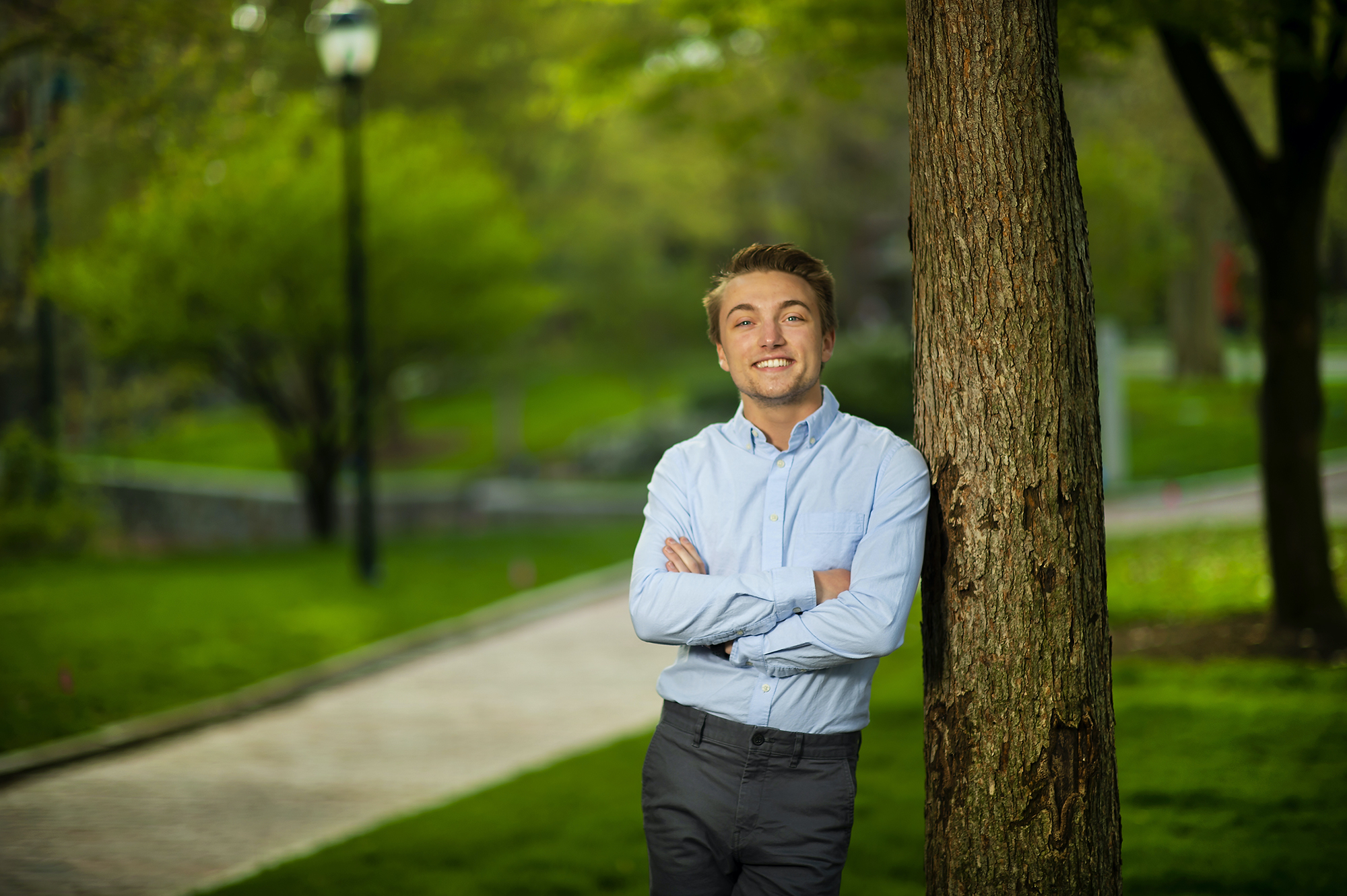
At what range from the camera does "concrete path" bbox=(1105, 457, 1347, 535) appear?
14.9 meters

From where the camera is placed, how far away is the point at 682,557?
2.87 metres

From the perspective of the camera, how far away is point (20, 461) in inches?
603

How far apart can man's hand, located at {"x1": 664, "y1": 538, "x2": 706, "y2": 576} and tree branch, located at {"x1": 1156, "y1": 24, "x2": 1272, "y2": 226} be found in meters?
6.72

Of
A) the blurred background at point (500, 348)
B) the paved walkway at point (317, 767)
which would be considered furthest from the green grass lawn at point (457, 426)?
the paved walkway at point (317, 767)

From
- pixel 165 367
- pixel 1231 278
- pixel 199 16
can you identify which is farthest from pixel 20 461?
pixel 1231 278

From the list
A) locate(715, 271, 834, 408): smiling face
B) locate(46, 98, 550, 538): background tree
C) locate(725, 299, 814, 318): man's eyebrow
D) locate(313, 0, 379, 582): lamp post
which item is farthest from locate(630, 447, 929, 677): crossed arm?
locate(46, 98, 550, 538): background tree

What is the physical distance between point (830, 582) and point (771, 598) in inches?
6.0

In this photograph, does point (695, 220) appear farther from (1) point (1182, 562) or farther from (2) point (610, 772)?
(2) point (610, 772)

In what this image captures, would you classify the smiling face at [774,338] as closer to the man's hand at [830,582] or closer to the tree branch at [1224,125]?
the man's hand at [830,582]

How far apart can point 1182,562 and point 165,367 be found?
1355 cm

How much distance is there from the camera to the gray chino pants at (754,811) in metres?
2.69

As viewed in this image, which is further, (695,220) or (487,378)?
(695,220)

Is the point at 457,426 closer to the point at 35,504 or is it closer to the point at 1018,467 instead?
the point at 35,504

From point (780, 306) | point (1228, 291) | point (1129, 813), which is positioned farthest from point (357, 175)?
point (1228, 291)
